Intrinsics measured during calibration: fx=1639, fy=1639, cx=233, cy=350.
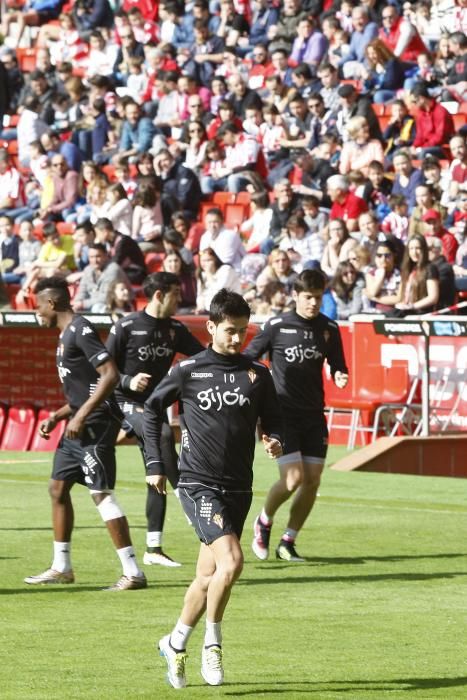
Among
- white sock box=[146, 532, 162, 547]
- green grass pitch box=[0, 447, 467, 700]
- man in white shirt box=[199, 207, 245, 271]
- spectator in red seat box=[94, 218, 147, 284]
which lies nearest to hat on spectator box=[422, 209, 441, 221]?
man in white shirt box=[199, 207, 245, 271]

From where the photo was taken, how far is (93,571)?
11.5 meters

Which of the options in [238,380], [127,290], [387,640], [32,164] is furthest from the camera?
[32,164]

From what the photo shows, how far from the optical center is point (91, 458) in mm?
10711

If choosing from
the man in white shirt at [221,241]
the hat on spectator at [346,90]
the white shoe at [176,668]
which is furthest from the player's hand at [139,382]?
the hat on spectator at [346,90]

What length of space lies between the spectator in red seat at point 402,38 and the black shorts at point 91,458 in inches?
607

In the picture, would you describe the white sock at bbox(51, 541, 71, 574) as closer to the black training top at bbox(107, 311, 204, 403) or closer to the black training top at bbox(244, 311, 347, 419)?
the black training top at bbox(107, 311, 204, 403)

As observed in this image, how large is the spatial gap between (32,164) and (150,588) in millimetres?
18691

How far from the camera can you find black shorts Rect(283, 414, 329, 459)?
12195mm

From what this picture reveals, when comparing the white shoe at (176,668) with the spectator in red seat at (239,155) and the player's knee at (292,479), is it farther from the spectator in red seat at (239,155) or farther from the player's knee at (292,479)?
the spectator in red seat at (239,155)

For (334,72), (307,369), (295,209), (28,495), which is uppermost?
(334,72)

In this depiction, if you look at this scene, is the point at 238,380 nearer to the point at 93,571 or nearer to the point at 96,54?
the point at 93,571

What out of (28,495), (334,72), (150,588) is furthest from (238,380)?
(334,72)

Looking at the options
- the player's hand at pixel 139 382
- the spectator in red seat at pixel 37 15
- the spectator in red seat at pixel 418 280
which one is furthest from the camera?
the spectator in red seat at pixel 37 15

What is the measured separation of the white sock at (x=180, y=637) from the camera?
7.71 metres
